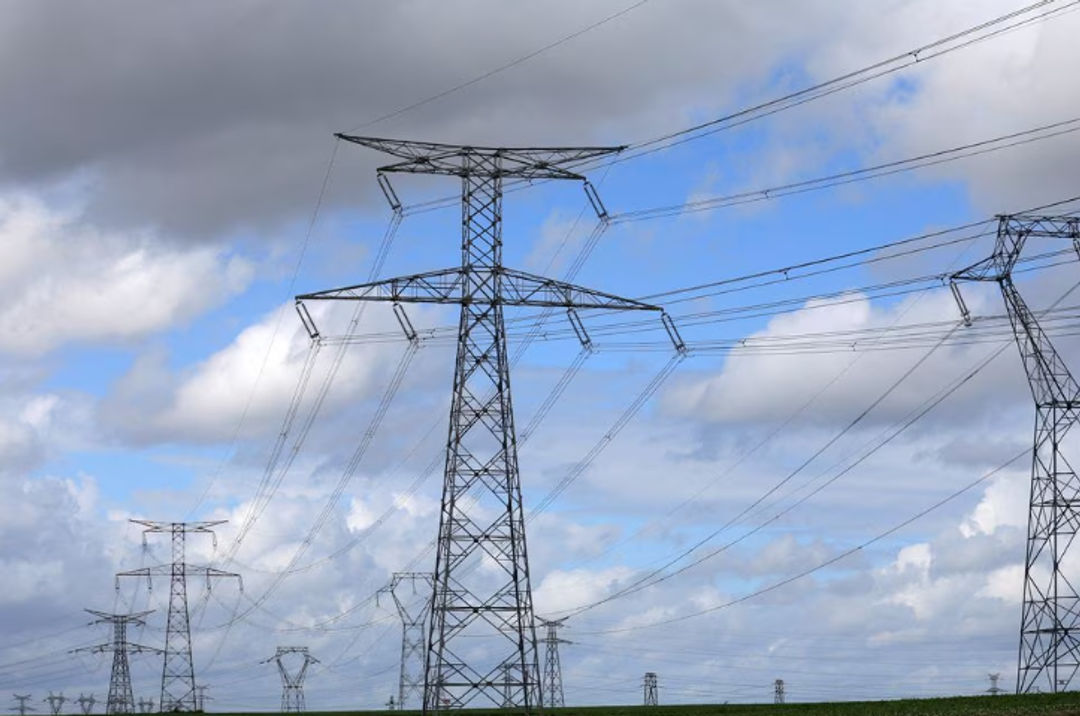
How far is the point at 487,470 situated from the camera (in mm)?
80812

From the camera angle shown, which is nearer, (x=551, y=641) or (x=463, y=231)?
(x=463, y=231)

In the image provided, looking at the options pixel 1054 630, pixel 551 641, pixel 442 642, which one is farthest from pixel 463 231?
pixel 551 641

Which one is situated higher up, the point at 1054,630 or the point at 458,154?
the point at 458,154

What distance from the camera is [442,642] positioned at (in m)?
79.1

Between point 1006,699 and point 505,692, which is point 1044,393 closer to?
point 1006,699

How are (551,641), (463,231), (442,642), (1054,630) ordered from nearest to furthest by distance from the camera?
(442,642), (463,231), (1054,630), (551,641)

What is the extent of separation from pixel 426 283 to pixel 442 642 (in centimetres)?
1860

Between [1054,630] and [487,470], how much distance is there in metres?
35.9

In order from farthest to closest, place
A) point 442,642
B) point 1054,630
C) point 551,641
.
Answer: point 551,641, point 1054,630, point 442,642

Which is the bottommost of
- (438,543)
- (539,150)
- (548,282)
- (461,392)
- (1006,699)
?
(1006,699)

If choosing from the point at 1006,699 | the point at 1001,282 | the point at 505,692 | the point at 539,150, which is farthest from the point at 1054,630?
the point at 539,150

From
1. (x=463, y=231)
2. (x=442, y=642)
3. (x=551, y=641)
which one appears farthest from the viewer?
(x=551, y=641)

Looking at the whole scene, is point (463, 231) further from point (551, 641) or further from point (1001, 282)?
point (551, 641)

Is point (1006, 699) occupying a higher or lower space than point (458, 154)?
lower
